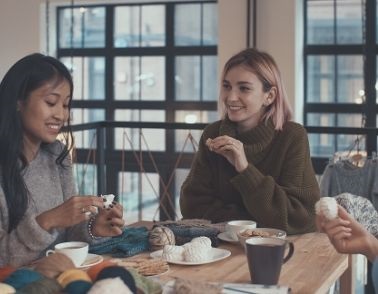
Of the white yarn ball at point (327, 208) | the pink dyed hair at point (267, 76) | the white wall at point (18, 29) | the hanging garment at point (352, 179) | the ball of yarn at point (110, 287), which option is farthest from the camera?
the white wall at point (18, 29)

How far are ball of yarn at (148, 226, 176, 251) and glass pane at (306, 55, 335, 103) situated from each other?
496 cm

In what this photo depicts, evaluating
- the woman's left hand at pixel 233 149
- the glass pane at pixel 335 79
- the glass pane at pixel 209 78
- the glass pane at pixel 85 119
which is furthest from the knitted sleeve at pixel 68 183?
the glass pane at pixel 85 119

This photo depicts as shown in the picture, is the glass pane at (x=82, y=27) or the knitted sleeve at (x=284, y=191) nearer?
the knitted sleeve at (x=284, y=191)

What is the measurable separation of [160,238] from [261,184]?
0.45 m

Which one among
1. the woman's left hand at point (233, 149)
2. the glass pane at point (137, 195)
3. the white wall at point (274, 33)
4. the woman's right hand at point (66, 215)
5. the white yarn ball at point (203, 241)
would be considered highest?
the white wall at point (274, 33)

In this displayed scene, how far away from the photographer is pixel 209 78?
7000 mm

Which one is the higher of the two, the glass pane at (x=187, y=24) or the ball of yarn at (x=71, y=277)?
the glass pane at (x=187, y=24)

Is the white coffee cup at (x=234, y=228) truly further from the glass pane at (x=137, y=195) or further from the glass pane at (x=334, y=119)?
the glass pane at (x=137, y=195)

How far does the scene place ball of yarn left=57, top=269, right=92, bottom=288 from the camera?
1147 mm

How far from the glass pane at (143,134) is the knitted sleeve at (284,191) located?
4.87 meters

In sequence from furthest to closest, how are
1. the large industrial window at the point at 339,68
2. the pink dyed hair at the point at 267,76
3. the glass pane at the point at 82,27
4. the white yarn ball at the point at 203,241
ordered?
the glass pane at the point at 82,27, the large industrial window at the point at 339,68, the pink dyed hair at the point at 267,76, the white yarn ball at the point at 203,241

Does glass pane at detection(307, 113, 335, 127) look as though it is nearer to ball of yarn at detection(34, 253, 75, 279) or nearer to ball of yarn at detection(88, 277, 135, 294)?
ball of yarn at detection(34, 253, 75, 279)

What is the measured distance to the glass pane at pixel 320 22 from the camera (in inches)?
256

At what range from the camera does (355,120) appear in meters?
6.46
